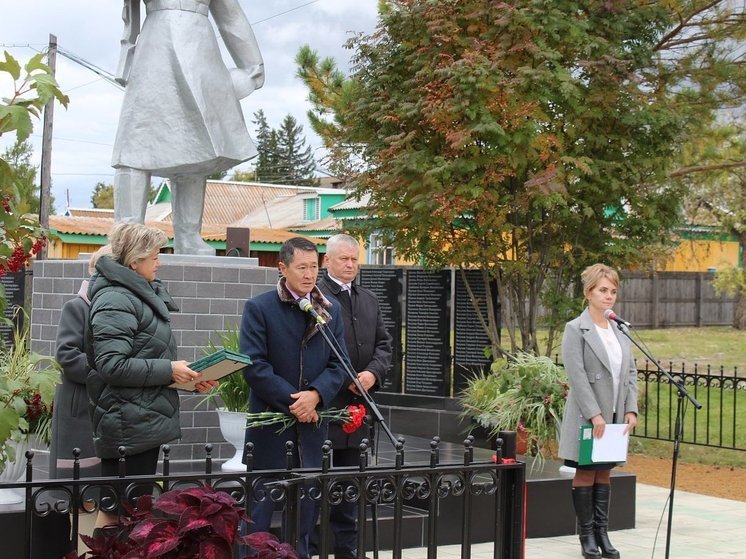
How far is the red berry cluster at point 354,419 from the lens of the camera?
17.7ft

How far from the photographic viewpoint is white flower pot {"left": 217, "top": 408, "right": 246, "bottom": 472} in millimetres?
6789

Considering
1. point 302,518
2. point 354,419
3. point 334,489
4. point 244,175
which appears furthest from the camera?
point 244,175

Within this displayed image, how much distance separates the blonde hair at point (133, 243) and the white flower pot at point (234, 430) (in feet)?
7.33

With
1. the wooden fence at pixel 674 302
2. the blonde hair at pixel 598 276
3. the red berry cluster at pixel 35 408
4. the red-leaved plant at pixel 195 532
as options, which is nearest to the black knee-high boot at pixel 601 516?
the blonde hair at pixel 598 276

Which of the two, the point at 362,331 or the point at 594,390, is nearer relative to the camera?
the point at 362,331

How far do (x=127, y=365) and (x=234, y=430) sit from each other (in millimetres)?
2352

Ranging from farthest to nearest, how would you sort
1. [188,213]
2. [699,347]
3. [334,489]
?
[699,347] < [188,213] < [334,489]

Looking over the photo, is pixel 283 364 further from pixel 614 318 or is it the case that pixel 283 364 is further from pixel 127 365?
pixel 614 318

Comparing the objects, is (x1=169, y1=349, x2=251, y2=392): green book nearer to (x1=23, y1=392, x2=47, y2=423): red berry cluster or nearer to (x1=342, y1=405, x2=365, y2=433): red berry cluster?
(x1=342, y1=405, x2=365, y2=433): red berry cluster

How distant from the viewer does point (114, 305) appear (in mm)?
4613

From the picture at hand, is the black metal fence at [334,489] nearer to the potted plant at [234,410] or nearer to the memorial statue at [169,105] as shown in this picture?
the potted plant at [234,410]

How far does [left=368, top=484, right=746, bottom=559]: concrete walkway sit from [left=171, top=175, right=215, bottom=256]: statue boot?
2823 millimetres

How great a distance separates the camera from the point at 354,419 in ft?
17.8

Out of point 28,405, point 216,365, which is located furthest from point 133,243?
point 28,405
